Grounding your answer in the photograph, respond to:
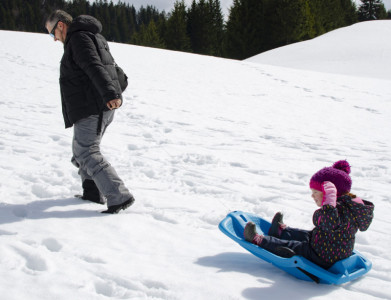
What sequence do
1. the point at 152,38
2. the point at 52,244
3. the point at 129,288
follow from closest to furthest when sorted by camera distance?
the point at 129,288 < the point at 52,244 < the point at 152,38

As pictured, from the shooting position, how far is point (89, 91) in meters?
3.03

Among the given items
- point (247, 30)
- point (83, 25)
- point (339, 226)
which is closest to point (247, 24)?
point (247, 30)

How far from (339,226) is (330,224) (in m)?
0.08

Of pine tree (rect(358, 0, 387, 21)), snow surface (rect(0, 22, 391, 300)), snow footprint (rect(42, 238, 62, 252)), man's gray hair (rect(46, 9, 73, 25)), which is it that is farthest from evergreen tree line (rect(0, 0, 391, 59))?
snow footprint (rect(42, 238, 62, 252))

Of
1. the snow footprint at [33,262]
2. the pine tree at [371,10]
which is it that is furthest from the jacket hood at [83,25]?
the pine tree at [371,10]

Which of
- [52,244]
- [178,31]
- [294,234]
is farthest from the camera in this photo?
[178,31]

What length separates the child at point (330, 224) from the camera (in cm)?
227

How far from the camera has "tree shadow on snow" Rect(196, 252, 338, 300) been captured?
87.1 inches

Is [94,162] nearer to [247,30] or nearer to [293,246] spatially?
[293,246]

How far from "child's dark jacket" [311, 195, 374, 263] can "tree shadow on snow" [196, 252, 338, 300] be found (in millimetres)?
209

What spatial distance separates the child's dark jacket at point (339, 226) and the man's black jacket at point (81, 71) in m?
1.65

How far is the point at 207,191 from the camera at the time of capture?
13.0 feet

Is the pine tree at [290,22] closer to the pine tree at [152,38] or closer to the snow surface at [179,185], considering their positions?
the pine tree at [152,38]

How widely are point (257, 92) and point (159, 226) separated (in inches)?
307
